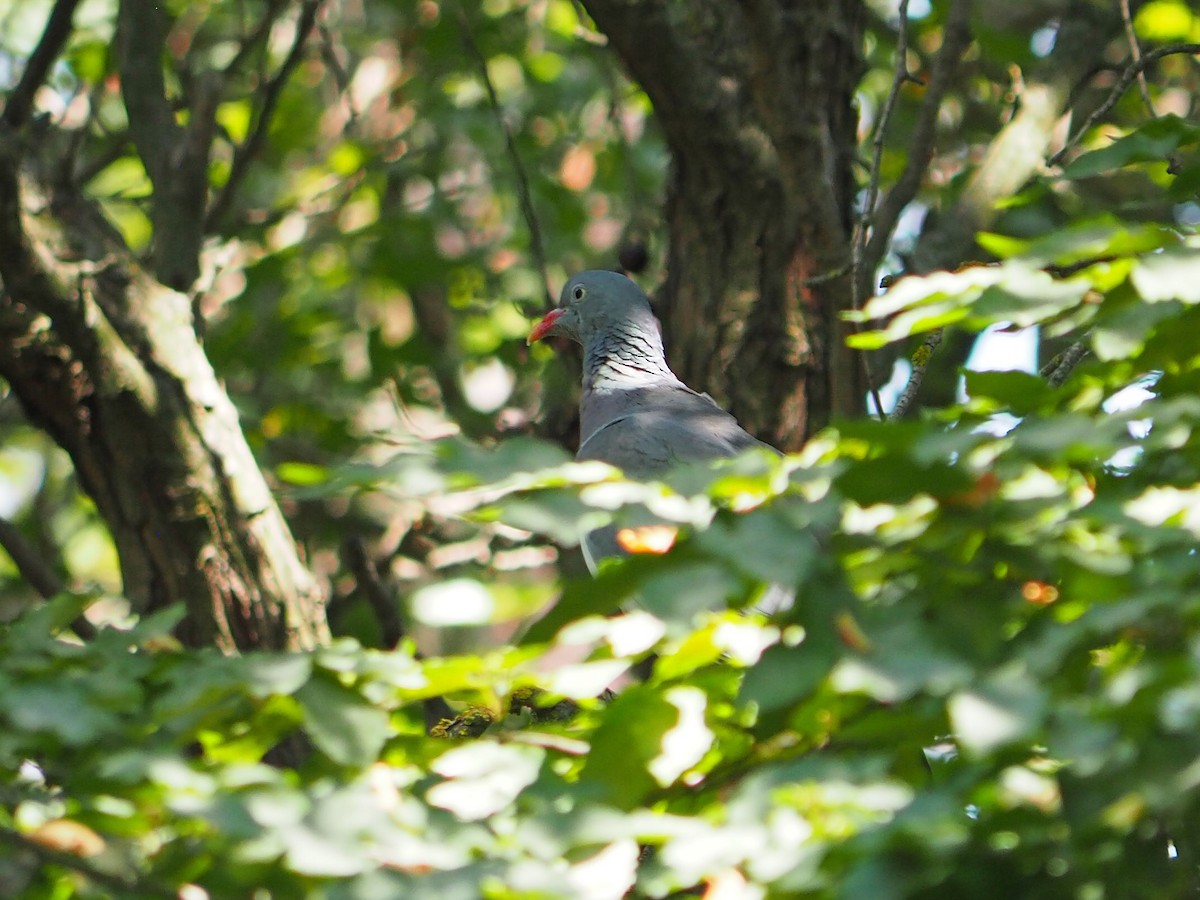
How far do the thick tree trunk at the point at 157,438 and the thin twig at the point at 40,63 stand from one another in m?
0.20

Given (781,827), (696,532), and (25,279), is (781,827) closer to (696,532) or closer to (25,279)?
(696,532)

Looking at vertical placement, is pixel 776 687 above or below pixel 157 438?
below

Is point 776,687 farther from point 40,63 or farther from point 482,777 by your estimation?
point 40,63

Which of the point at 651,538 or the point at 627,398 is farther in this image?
the point at 627,398

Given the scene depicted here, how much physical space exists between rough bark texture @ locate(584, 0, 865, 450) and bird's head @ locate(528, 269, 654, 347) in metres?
0.15

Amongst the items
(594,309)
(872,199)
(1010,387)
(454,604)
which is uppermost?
(872,199)

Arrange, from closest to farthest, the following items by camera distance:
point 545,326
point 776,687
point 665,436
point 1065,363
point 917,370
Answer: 1. point 776,687
2. point 1065,363
3. point 917,370
4. point 665,436
5. point 545,326

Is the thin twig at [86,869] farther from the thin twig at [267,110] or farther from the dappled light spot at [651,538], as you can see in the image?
the thin twig at [267,110]

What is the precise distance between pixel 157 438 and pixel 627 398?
1435mm

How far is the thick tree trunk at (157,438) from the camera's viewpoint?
368 centimetres

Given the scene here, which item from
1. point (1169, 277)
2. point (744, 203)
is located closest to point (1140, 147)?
point (1169, 277)

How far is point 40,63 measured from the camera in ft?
13.2

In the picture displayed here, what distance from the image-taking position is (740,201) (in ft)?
14.3

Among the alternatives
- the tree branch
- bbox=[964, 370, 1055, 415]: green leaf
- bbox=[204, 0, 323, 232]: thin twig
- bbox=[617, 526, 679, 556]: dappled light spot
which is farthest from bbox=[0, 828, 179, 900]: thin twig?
bbox=[204, 0, 323, 232]: thin twig
